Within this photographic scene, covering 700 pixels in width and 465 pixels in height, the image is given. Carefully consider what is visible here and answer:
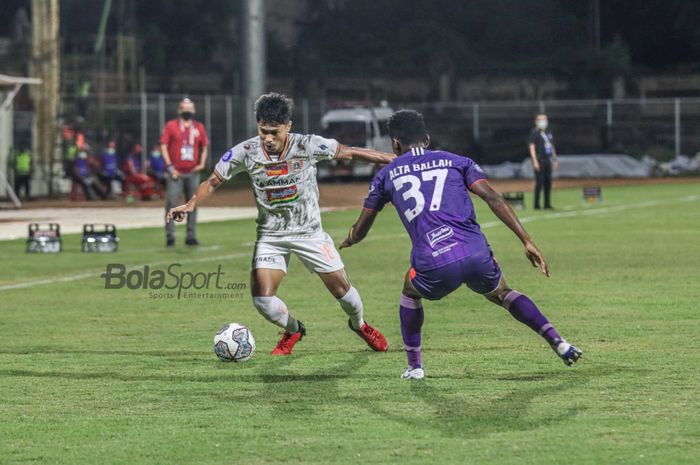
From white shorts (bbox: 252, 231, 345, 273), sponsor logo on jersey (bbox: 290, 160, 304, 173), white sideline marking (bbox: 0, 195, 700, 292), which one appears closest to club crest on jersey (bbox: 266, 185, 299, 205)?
sponsor logo on jersey (bbox: 290, 160, 304, 173)

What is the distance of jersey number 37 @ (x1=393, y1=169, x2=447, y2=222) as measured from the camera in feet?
27.5

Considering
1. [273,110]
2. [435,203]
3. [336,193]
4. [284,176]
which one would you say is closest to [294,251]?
[284,176]

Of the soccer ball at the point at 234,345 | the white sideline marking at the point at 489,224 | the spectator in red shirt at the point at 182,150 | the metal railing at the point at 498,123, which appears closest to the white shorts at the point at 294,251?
the soccer ball at the point at 234,345

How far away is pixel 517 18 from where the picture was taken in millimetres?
72500

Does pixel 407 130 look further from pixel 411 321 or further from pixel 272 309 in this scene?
pixel 272 309

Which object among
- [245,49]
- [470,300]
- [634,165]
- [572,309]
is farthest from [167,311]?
[634,165]

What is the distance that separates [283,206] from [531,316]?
7.22 ft

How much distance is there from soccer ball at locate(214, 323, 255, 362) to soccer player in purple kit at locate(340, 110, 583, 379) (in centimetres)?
178

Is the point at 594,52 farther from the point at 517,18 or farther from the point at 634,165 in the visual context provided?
the point at 634,165

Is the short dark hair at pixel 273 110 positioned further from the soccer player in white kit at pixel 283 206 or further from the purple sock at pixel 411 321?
the purple sock at pixel 411 321

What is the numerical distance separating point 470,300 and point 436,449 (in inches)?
268

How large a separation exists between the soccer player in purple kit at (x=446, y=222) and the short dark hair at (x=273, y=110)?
1144 mm

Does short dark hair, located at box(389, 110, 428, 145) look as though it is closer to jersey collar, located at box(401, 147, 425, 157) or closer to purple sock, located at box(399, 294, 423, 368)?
jersey collar, located at box(401, 147, 425, 157)

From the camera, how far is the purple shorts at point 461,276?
8.34 metres
